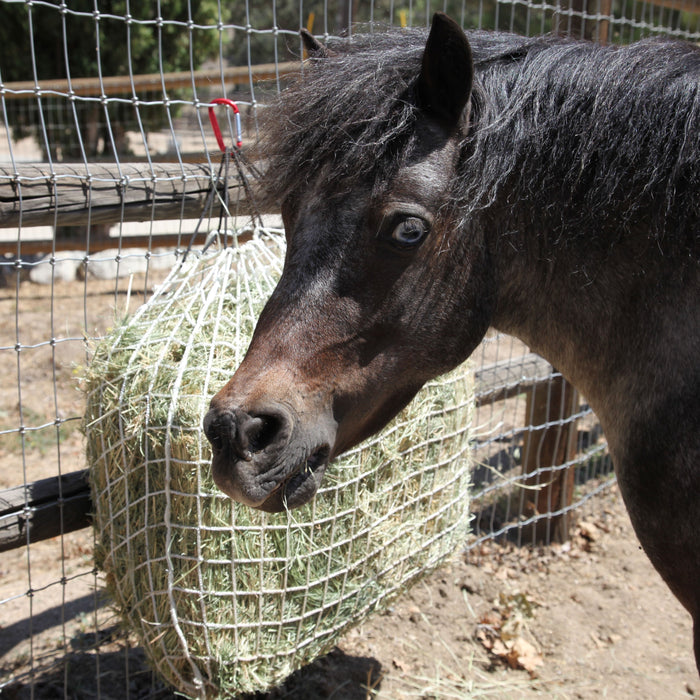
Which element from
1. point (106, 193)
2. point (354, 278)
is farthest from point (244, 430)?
point (106, 193)

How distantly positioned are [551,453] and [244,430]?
2803mm

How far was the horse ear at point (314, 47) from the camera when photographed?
1.72 m

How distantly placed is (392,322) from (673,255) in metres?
0.64

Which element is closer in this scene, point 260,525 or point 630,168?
point 630,168

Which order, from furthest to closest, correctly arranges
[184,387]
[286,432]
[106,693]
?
[106,693]
[184,387]
[286,432]

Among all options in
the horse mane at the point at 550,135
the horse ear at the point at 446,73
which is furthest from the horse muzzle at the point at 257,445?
the horse ear at the point at 446,73

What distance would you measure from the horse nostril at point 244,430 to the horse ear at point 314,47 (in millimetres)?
931

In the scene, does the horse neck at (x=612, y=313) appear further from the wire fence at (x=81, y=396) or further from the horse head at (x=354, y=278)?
the wire fence at (x=81, y=396)

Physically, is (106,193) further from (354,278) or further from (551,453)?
(551,453)

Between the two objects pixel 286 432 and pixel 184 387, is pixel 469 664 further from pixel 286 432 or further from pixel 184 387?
pixel 286 432

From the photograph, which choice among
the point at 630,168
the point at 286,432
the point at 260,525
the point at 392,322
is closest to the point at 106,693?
the point at 260,525

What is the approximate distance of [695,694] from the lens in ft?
8.98

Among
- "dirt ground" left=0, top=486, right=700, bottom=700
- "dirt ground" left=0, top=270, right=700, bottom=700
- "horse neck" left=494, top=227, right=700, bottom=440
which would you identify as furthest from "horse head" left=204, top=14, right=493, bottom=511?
"dirt ground" left=0, top=486, right=700, bottom=700

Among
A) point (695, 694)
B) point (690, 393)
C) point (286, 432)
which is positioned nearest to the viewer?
point (286, 432)
